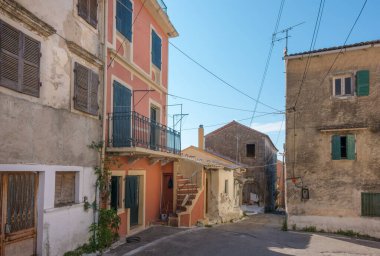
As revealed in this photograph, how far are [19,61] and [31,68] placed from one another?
1.30 feet

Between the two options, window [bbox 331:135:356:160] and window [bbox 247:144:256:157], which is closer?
window [bbox 331:135:356:160]

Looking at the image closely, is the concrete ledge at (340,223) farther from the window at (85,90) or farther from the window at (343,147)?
the window at (85,90)

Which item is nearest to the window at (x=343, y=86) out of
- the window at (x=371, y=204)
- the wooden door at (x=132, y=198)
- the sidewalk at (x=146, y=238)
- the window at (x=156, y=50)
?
the window at (x=371, y=204)

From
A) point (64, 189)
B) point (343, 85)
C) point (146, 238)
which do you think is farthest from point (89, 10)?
point (343, 85)

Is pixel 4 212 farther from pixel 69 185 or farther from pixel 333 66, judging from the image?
pixel 333 66

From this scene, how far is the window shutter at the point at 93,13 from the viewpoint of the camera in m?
10.6

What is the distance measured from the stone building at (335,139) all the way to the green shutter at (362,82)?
0.04m

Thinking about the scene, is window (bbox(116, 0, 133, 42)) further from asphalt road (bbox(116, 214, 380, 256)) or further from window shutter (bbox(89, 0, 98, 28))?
asphalt road (bbox(116, 214, 380, 256))

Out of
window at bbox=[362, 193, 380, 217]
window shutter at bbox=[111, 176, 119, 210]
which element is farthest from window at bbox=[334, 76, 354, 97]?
window shutter at bbox=[111, 176, 119, 210]

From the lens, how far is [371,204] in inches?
666

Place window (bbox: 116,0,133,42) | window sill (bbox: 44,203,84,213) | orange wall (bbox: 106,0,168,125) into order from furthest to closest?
1. window (bbox: 116,0,133,42)
2. orange wall (bbox: 106,0,168,125)
3. window sill (bbox: 44,203,84,213)

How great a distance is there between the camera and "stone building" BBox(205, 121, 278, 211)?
36.6 meters

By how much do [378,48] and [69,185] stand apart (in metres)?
15.6

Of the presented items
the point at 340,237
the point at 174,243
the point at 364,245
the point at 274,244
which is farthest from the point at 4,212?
the point at 340,237
